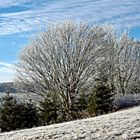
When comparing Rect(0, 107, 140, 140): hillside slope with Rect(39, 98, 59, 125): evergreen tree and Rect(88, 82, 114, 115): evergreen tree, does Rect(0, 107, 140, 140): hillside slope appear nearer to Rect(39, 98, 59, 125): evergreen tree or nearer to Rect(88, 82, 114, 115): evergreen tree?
Rect(88, 82, 114, 115): evergreen tree

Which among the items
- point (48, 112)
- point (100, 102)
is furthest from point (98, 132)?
point (48, 112)

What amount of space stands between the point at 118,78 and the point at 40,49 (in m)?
11.4

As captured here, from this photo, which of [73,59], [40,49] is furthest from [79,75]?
[40,49]

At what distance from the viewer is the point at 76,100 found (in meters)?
38.8

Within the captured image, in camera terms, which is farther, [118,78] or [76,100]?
[118,78]

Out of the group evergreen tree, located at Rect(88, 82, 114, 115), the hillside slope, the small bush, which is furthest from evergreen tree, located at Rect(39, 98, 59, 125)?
the hillside slope

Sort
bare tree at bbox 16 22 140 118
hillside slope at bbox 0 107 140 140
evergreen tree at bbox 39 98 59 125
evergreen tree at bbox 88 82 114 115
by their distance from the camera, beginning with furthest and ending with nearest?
1. bare tree at bbox 16 22 140 118
2. evergreen tree at bbox 39 98 59 125
3. evergreen tree at bbox 88 82 114 115
4. hillside slope at bbox 0 107 140 140

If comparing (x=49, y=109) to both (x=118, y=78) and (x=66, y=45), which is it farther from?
(x=118, y=78)

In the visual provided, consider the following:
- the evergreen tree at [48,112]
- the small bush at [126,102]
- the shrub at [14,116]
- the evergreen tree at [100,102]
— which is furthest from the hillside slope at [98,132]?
the small bush at [126,102]

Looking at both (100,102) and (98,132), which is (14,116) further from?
(98,132)

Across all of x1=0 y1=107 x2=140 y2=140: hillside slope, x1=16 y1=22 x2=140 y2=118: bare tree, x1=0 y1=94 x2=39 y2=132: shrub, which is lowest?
x1=0 y1=107 x2=140 y2=140: hillside slope

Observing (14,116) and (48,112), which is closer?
(14,116)

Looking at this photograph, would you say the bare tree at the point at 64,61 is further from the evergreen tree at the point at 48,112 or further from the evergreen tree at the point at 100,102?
the evergreen tree at the point at 100,102

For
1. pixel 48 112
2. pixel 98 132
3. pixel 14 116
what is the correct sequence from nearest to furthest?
1. pixel 98 132
2. pixel 14 116
3. pixel 48 112
